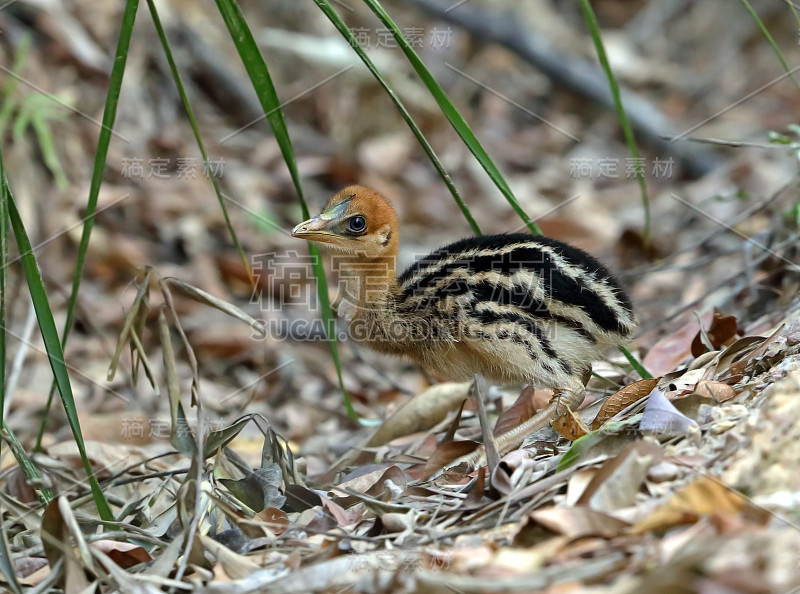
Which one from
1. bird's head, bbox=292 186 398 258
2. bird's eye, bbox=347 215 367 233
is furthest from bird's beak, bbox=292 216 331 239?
bird's eye, bbox=347 215 367 233

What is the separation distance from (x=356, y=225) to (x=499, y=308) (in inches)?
38.0

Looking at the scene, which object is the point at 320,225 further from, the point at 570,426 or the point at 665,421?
the point at 665,421

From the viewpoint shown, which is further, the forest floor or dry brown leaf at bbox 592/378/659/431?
dry brown leaf at bbox 592/378/659/431

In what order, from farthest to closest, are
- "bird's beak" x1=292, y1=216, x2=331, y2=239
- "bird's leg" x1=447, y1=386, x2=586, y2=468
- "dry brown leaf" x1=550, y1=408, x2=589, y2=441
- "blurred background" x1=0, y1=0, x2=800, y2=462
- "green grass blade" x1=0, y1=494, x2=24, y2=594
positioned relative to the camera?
1. "blurred background" x1=0, y1=0, x2=800, y2=462
2. "bird's beak" x1=292, y1=216, x2=331, y2=239
3. "bird's leg" x1=447, y1=386, x2=586, y2=468
4. "dry brown leaf" x1=550, y1=408, x2=589, y2=441
5. "green grass blade" x1=0, y1=494, x2=24, y2=594

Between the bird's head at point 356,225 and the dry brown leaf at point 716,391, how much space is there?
1.89 m

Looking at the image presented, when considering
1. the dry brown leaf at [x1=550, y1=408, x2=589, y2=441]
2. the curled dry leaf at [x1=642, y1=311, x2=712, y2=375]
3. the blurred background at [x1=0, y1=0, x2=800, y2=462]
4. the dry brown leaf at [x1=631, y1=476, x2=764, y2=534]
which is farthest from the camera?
the blurred background at [x1=0, y1=0, x2=800, y2=462]

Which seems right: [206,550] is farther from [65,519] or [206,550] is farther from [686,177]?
[686,177]

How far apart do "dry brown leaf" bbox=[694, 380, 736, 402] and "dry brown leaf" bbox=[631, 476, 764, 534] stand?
0.79 meters

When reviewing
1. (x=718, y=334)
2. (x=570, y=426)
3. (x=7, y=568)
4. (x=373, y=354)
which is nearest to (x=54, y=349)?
(x=7, y=568)

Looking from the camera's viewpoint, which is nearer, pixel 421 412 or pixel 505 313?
pixel 505 313

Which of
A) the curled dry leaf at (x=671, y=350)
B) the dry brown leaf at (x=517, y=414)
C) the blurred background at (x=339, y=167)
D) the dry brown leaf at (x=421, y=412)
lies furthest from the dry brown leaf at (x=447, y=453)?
the curled dry leaf at (x=671, y=350)

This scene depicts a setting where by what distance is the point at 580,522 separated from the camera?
2312 mm

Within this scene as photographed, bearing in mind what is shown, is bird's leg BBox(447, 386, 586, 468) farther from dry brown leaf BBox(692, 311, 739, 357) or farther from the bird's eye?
the bird's eye

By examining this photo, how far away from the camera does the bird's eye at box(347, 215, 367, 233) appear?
434 cm
